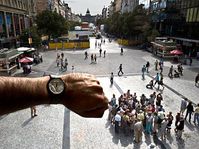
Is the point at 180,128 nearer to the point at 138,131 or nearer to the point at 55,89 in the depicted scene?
the point at 138,131

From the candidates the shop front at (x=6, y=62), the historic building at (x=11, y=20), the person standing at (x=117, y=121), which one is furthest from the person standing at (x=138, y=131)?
the historic building at (x=11, y=20)

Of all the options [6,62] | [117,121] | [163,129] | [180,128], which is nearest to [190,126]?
[180,128]

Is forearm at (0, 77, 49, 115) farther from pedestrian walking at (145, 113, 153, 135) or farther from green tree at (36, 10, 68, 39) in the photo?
green tree at (36, 10, 68, 39)

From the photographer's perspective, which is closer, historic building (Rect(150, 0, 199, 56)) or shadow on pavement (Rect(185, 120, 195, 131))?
shadow on pavement (Rect(185, 120, 195, 131))

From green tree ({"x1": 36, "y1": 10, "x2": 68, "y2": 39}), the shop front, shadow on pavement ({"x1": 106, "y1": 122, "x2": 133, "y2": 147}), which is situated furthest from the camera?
green tree ({"x1": 36, "y1": 10, "x2": 68, "y2": 39})

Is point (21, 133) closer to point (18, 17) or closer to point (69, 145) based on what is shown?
point (69, 145)

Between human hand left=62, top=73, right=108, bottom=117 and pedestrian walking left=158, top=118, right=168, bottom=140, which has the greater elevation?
human hand left=62, top=73, right=108, bottom=117

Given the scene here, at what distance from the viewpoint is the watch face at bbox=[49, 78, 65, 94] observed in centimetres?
151

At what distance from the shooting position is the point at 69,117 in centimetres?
1493

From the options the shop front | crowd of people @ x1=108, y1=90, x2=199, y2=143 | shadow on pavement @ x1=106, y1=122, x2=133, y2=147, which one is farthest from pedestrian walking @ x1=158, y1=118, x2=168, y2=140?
the shop front

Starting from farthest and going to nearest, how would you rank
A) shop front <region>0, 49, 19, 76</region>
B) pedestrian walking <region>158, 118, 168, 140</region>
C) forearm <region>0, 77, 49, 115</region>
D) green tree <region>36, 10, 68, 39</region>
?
green tree <region>36, 10, 68, 39</region> → shop front <region>0, 49, 19, 76</region> → pedestrian walking <region>158, 118, 168, 140</region> → forearm <region>0, 77, 49, 115</region>

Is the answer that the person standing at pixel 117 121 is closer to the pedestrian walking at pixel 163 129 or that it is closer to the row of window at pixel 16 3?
the pedestrian walking at pixel 163 129

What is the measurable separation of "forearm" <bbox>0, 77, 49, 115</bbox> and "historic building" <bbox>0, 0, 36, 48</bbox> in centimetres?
4007

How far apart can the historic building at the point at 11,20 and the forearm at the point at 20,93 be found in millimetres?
40074
